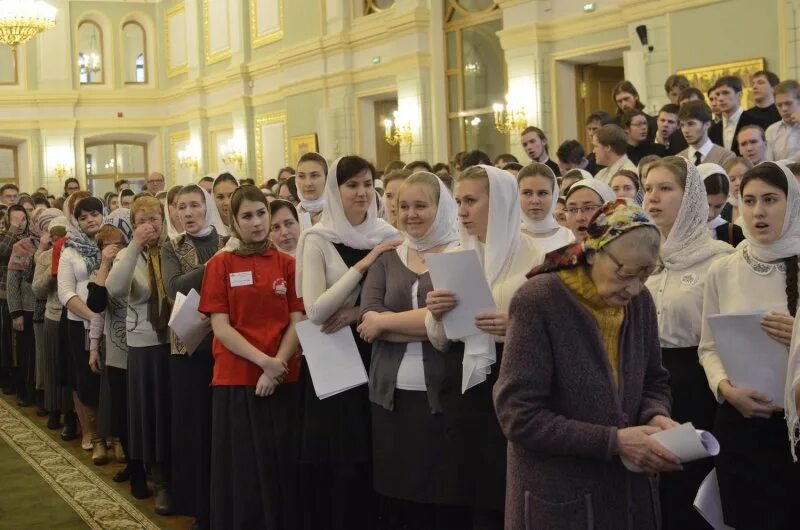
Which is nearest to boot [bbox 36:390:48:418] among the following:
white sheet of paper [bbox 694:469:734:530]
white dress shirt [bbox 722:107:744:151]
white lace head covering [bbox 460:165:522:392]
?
white dress shirt [bbox 722:107:744:151]

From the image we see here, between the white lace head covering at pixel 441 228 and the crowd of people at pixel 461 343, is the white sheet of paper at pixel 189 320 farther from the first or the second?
the white lace head covering at pixel 441 228

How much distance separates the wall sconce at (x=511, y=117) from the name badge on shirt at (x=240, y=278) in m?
8.42

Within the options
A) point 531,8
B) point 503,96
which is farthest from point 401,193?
point 503,96

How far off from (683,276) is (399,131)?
1145 centimetres

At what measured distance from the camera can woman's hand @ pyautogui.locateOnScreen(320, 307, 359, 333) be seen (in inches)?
155

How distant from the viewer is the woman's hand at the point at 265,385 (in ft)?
13.6

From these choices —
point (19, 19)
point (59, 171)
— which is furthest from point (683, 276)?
point (59, 171)

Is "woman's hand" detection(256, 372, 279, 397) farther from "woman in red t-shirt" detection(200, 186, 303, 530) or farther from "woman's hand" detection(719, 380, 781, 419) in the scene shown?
"woman's hand" detection(719, 380, 781, 419)

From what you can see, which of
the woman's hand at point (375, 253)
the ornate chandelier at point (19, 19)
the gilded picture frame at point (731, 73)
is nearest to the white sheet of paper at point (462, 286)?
the woman's hand at point (375, 253)

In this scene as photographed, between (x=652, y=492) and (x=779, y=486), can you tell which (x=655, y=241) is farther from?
(x=779, y=486)

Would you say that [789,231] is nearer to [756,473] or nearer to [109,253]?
[756,473]

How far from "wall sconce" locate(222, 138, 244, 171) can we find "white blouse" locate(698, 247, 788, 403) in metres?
16.9

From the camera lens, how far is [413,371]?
353 cm

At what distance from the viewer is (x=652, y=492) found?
8.57 feet
